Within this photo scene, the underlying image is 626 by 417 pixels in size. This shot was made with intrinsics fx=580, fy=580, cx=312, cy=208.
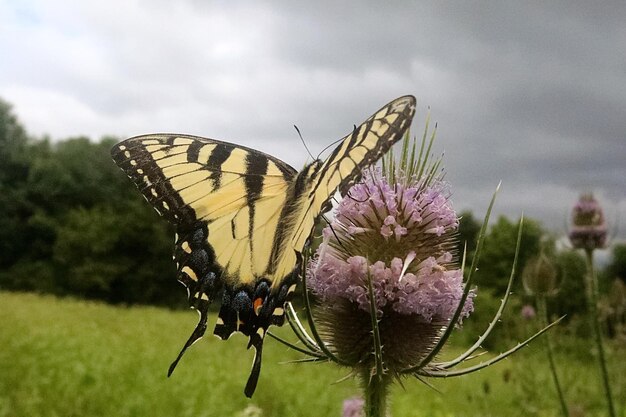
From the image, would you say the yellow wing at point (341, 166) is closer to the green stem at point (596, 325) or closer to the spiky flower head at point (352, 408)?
the spiky flower head at point (352, 408)

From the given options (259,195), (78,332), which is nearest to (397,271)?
(259,195)

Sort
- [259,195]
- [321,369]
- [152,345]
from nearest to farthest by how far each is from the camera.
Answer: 1. [259,195]
2. [321,369]
3. [152,345]

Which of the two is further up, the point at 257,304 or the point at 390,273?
the point at 390,273

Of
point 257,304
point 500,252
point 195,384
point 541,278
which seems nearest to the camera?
point 257,304

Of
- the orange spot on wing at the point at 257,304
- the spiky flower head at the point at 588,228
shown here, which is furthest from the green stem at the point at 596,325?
the orange spot on wing at the point at 257,304

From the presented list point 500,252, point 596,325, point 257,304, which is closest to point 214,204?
point 257,304

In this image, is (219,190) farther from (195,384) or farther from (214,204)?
(195,384)

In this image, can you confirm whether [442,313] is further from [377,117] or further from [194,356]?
[194,356]
